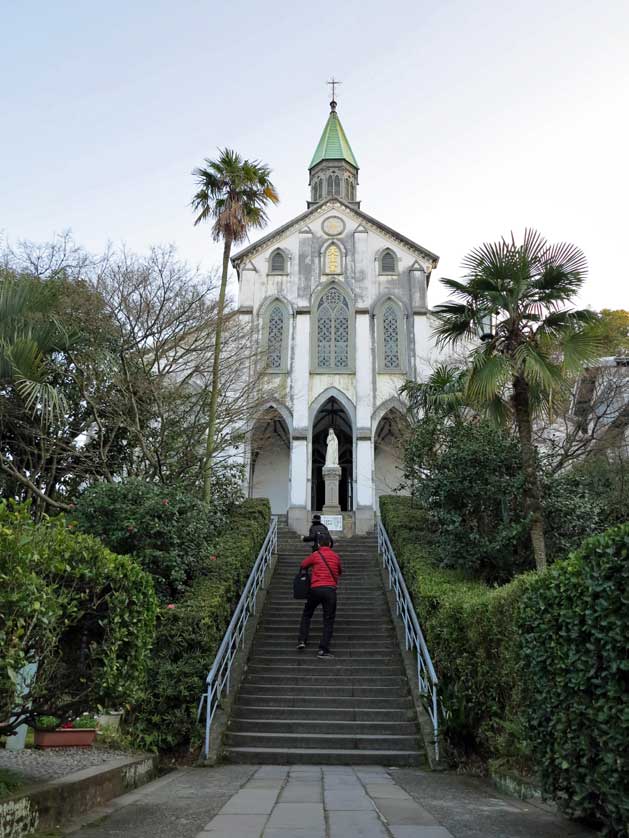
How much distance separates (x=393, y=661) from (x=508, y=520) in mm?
3125

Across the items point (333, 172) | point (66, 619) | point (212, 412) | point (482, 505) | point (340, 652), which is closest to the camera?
point (66, 619)

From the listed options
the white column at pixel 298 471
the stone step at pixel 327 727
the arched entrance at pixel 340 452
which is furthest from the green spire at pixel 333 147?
the stone step at pixel 327 727

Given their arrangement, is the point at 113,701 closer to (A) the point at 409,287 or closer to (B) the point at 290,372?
(B) the point at 290,372

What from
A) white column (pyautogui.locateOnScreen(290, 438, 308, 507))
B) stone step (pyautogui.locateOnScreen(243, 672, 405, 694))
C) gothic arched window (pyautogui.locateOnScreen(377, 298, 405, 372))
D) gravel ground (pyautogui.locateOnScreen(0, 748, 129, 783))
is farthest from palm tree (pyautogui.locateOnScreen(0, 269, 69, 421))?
gothic arched window (pyautogui.locateOnScreen(377, 298, 405, 372))

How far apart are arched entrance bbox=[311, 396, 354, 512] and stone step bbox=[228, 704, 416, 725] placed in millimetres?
17563

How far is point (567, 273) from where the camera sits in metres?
10.8

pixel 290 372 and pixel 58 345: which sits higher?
pixel 290 372

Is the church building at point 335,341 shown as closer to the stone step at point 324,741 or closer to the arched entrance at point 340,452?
the arched entrance at point 340,452

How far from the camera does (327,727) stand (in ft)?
27.9

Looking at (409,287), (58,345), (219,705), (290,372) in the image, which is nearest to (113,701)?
(219,705)

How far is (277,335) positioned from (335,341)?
222 centimetres

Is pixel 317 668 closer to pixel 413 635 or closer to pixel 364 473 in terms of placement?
pixel 413 635

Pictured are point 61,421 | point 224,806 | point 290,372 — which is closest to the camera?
point 224,806

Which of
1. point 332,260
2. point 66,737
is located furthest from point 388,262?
point 66,737
